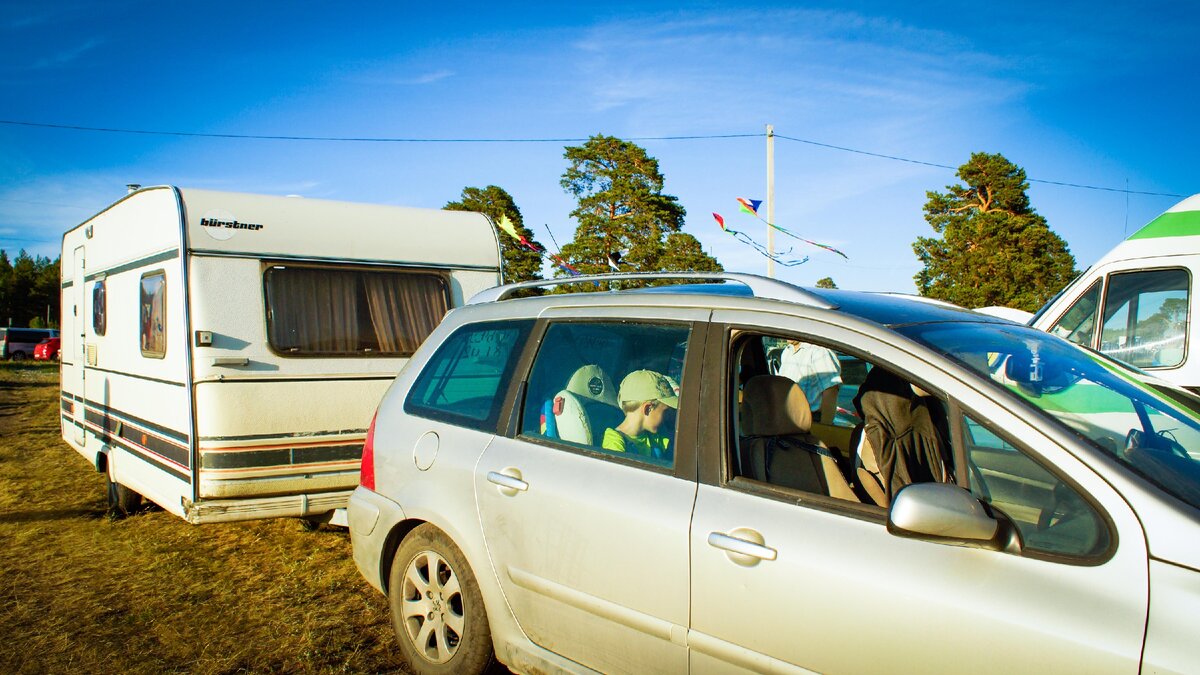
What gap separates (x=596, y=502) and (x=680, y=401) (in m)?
0.46

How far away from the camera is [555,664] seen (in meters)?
2.83

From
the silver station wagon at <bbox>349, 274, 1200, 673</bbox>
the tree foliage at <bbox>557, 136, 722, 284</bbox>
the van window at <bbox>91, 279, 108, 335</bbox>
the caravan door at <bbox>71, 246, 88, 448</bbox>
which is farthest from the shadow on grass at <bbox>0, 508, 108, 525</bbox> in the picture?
the tree foliage at <bbox>557, 136, 722, 284</bbox>

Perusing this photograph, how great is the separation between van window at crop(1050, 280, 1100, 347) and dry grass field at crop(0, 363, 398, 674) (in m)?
5.66

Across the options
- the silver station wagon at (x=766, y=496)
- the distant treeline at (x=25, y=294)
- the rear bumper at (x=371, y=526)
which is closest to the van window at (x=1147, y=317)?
the silver station wagon at (x=766, y=496)

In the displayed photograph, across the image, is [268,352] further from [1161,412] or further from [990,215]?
[990,215]

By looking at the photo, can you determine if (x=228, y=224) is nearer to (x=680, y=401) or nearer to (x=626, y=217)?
(x=680, y=401)

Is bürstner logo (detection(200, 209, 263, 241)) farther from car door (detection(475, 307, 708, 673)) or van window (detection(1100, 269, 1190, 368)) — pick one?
van window (detection(1100, 269, 1190, 368))

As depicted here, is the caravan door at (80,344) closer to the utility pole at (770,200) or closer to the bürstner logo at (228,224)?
the bürstner logo at (228,224)

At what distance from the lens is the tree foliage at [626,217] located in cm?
2392

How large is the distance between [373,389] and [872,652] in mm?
4391

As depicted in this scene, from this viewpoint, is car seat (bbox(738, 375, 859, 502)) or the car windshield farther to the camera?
car seat (bbox(738, 375, 859, 502))

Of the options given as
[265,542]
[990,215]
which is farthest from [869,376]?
[990,215]

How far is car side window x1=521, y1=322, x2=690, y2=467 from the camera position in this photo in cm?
288

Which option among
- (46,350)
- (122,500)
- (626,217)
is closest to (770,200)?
(626,217)
